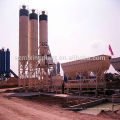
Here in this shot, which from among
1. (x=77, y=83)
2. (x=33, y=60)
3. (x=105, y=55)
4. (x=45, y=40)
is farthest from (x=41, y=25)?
(x=105, y=55)

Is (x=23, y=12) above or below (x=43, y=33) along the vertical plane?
above

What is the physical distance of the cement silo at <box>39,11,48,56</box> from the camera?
35156mm

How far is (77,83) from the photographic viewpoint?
94.6 feet

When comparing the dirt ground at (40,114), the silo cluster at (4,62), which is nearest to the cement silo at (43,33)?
the silo cluster at (4,62)

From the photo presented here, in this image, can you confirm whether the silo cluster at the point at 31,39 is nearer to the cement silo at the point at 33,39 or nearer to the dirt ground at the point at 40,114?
the cement silo at the point at 33,39

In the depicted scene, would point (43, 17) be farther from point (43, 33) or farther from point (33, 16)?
point (43, 33)

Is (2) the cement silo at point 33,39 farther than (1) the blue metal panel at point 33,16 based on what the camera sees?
No

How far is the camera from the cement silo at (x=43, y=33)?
115ft

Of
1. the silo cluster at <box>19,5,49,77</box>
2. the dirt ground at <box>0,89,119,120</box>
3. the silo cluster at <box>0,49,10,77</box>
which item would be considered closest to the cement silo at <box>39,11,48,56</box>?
the silo cluster at <box>19,5,49,77</box>

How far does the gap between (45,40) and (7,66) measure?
19520mm

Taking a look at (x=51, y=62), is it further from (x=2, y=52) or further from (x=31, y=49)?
(x=2, y=52)

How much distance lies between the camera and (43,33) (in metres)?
37.1

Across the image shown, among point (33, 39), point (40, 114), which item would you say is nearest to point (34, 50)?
point (33, 39)

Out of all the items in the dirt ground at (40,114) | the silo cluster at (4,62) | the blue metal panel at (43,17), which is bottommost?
the dirt ground at (40,114)
